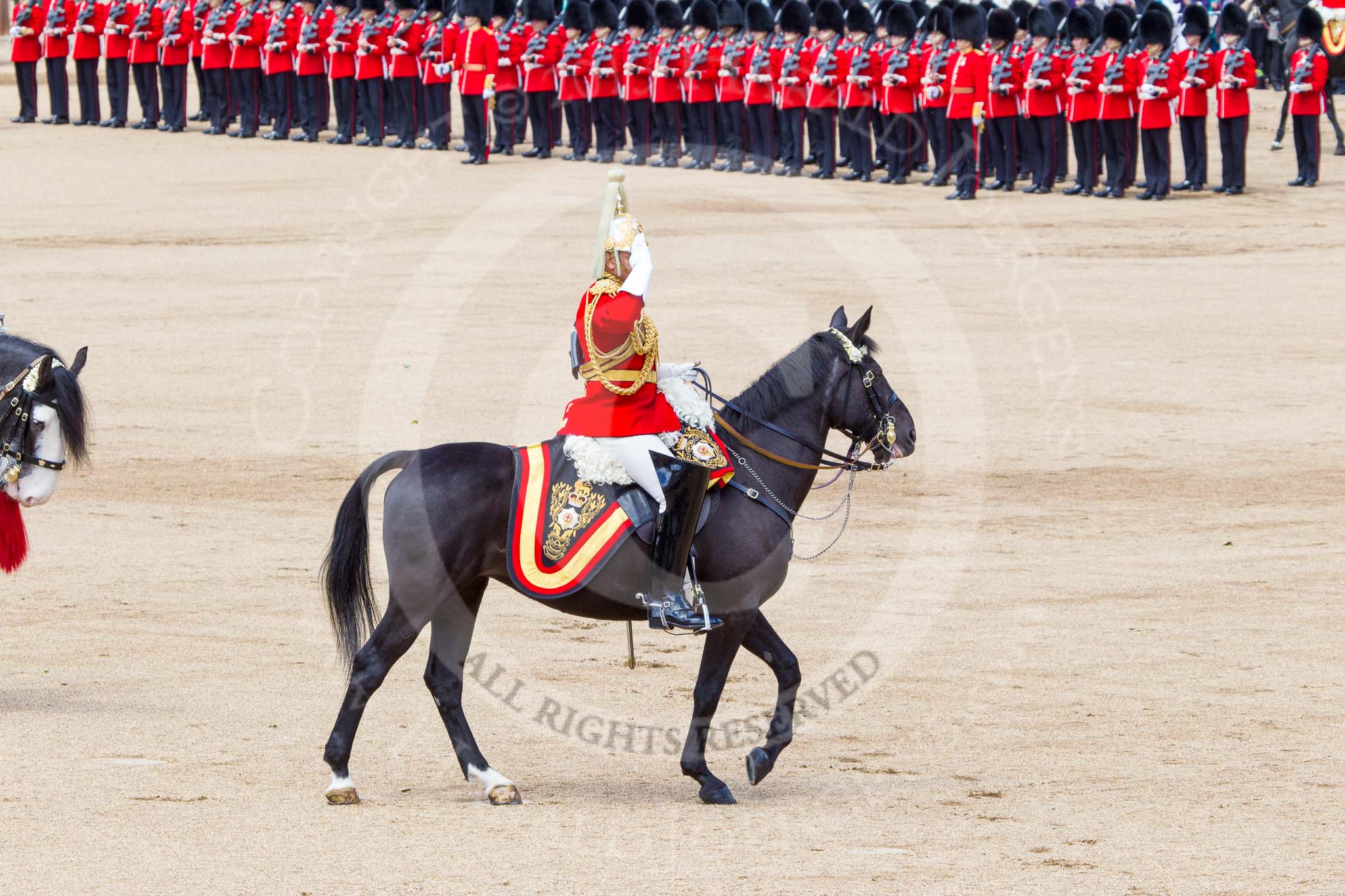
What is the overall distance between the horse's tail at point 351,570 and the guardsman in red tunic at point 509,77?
19502 millimetres

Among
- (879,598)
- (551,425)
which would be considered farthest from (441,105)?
(879,598)

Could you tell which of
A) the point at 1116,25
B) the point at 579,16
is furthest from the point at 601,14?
the point at 1116,25

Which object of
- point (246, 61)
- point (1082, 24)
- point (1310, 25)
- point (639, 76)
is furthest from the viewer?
point (246, 61)

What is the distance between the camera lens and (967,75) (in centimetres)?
2214

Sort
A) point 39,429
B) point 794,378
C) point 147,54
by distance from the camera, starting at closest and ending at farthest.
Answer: point 794,378 → point 39,429 → point 147,54

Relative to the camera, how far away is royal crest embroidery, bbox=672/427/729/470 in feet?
20.5

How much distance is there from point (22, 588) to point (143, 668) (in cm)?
151

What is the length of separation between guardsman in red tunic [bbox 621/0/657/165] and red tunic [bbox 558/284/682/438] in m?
19.2

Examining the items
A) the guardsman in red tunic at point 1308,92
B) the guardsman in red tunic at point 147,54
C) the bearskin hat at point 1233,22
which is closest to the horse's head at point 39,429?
the bearskin hat at point 1233,22

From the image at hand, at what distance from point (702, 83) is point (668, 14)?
1261 millimetres

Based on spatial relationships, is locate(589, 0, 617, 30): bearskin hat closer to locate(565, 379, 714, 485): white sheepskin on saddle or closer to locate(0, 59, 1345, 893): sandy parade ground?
locate(0, 59, 1345, 893): sandy parade ground

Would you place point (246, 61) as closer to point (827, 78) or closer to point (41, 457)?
point (827, 78)

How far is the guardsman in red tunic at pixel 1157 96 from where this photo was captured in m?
20.6

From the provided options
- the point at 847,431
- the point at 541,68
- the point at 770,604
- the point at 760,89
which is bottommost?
the point at 770,604
